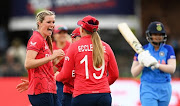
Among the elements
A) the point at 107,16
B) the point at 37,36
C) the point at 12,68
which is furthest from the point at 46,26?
the point at 107,16

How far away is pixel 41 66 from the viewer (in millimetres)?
5965

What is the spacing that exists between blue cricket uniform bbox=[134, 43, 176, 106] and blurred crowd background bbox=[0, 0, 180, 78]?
8.85 m

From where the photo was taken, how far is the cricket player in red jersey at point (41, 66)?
581cm

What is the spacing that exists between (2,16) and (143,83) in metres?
12.5

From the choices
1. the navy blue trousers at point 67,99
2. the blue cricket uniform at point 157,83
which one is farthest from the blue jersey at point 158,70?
the navy blue trousers at point 67,99

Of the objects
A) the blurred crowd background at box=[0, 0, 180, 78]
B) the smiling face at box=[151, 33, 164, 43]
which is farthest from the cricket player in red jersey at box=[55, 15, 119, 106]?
the blurred crowd background at box=[0, 0, 180, 78]

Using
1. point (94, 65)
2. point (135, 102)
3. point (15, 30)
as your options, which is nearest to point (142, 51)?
point (94, 65)

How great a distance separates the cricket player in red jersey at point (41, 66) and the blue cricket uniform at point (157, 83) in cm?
160

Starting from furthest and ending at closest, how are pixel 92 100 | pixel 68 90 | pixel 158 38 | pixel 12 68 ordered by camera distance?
pixel 12 68 → pixel 158 38 → pixel 68 90 → pixel 92 100

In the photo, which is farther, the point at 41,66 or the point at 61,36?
the point at 61,36

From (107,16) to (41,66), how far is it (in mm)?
11228

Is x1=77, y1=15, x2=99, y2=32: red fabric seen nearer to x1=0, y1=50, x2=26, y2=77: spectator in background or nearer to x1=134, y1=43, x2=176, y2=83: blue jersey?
x1=134, y1=43, x2=176, y2=83: blue jersey

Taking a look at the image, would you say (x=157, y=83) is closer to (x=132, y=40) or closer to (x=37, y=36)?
(x=132, y=40)

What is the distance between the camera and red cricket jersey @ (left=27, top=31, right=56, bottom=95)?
19.3 feet
